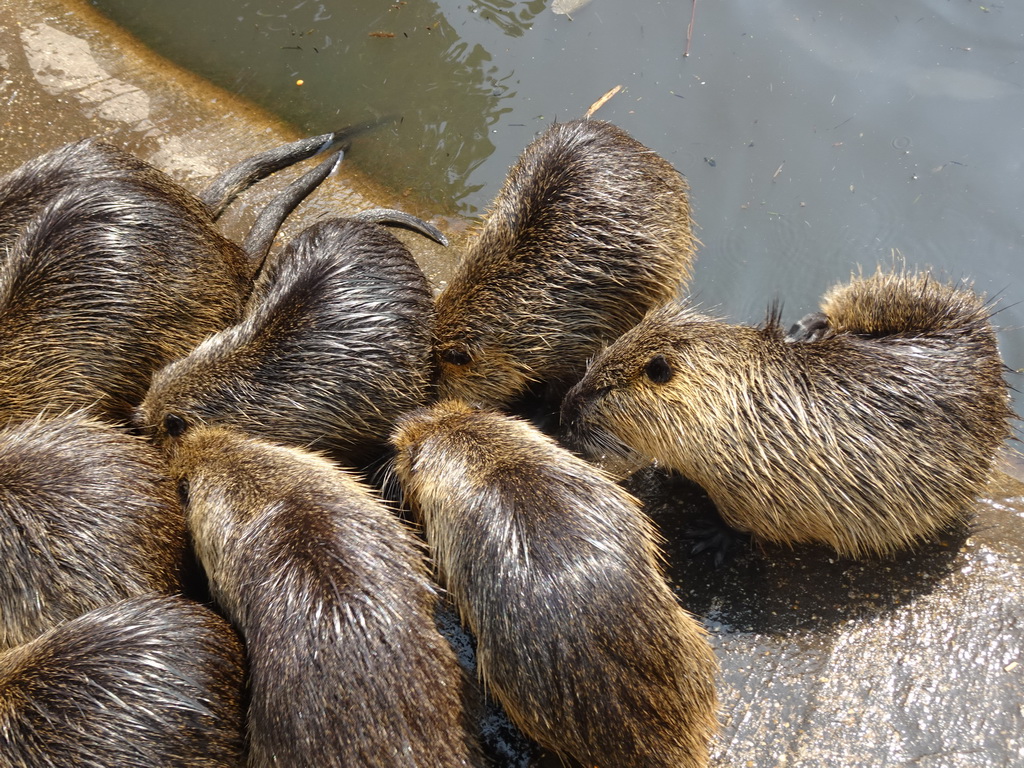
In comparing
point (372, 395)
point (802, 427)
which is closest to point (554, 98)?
point (372, 395)

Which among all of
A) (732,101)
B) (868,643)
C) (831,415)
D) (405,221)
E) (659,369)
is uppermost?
(732,101)

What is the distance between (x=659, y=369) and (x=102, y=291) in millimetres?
2225

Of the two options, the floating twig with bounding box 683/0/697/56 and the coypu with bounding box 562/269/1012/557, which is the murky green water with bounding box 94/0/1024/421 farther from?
the coypu with bounding box 562/269/1012/557

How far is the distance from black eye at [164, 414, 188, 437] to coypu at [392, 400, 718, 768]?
45.1 inches

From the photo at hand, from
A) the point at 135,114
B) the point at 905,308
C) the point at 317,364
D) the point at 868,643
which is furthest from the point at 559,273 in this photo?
the point at 135,114

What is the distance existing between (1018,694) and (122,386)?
11.4ft

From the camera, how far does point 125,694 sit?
2.40 meters

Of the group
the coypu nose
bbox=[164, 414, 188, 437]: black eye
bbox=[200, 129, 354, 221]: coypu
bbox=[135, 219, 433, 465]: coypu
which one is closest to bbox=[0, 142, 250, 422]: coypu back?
bbox=[135, 219, 433, 465]: coypu

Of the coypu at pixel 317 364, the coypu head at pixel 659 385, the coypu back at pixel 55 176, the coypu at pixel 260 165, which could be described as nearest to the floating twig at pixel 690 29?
the coypu at pixel 260 165

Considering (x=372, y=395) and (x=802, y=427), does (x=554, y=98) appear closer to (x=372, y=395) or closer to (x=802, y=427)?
(x=372, y=395)

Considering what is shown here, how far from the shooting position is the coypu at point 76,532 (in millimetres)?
2752

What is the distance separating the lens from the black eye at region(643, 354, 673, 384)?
3.27 metres

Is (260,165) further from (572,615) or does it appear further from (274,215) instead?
(572,615)

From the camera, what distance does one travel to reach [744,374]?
10.5 feet
